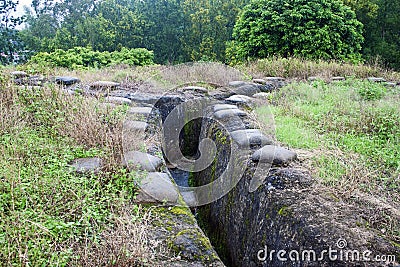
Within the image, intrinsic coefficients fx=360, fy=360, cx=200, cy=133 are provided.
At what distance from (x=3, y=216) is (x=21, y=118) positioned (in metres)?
1.83

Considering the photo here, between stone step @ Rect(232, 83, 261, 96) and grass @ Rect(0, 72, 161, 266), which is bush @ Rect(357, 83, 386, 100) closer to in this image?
stone step @ Rect(232, 83, 261, 96)

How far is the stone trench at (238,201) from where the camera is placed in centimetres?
196

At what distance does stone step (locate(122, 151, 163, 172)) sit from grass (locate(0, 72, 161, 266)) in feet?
0.28

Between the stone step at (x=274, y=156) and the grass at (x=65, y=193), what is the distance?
0.95 m

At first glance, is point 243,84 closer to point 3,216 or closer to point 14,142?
point 14,142

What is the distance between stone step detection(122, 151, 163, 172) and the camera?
2.74 m

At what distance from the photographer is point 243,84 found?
19.7ft

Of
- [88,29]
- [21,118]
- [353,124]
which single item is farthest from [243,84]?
[88,29]

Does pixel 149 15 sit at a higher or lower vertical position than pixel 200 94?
higher

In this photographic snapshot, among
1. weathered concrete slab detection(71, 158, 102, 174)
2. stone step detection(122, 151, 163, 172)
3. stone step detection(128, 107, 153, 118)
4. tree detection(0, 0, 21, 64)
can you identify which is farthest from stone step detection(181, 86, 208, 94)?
tree detection(0, 0, 21, 64)

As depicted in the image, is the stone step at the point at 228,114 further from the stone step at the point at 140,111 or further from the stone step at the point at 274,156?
the stone step at the point at 274,156

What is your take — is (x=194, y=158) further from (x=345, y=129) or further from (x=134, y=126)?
(x=345, y=129)

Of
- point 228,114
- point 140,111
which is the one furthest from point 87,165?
point 228,114

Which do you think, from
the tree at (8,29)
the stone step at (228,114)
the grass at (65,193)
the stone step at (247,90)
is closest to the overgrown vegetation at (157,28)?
the tree at (8,29)
